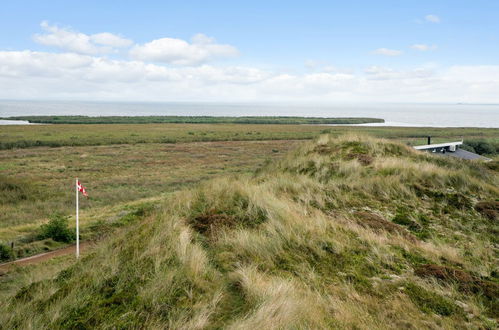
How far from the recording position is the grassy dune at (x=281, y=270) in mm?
4379

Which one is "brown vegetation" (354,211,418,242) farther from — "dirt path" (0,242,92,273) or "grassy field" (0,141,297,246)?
"grassy field" (0,141,297,246)

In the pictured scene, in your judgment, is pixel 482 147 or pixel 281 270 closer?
pixel 281 270

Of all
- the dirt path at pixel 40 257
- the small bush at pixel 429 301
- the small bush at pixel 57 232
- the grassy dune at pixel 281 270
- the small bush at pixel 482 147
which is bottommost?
the dirt path at pixel 40 257

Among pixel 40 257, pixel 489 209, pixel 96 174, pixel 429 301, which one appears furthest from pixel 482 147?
pixel 40 257

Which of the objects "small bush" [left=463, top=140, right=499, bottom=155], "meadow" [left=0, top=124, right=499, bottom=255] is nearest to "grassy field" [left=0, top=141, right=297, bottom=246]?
"meadow" [left=0, top=124, right=499, bottom=255]

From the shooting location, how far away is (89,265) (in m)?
5.98

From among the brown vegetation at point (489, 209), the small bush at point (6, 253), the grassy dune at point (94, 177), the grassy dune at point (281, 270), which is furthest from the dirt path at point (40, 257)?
the brown vegetation at point (489, 209)

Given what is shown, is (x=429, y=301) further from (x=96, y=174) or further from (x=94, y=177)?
(x=96, y=174)

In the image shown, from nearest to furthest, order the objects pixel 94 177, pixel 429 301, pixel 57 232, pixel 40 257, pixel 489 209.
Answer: pixel 429 301
pixel 489 209
pixel 40 257
pixel 57 232
pixel 94 177

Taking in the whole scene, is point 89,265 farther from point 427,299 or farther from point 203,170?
point 203,170

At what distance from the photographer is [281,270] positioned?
19.1ft

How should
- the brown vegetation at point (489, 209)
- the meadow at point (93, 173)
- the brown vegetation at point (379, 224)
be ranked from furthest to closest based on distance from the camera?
1. the meadow at point (93, 173)
2. the brown vegetation at point (489, 209)
3. the brown vegetation at point (379, 224)

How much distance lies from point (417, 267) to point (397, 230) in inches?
78.8

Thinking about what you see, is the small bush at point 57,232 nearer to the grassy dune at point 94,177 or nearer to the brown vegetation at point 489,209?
the grassy dune at point 94,177
